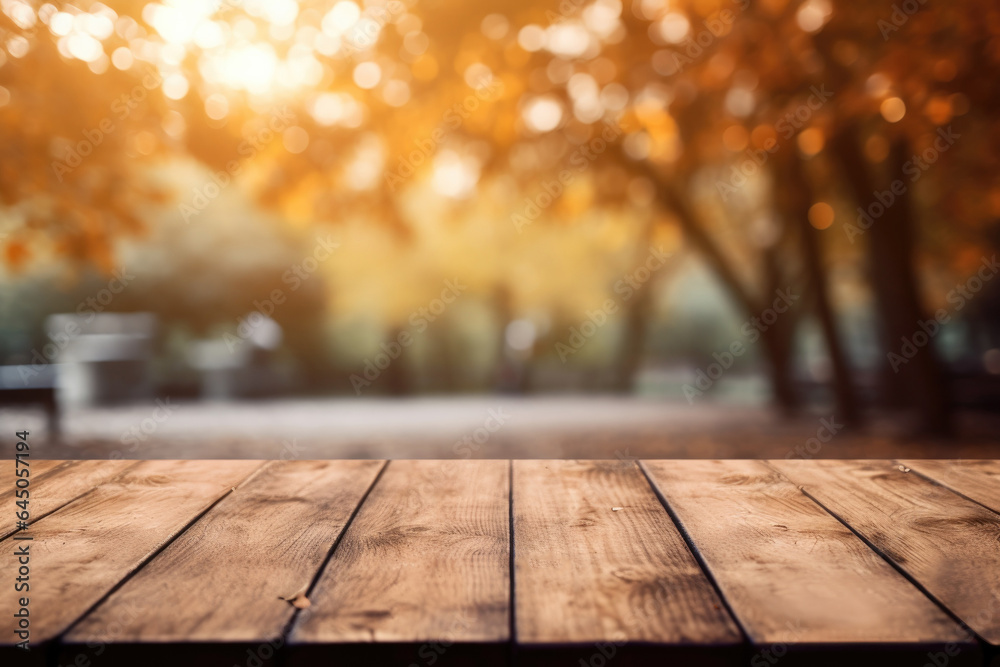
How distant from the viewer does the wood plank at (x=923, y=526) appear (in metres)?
1.12

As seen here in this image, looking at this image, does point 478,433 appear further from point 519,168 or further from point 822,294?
point 822,294

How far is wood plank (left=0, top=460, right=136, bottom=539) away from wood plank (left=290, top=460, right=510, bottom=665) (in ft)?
2.12

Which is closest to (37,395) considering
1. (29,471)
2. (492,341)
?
(29,471)

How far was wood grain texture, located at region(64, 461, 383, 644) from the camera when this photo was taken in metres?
1.01

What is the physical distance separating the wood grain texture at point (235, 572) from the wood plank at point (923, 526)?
92cm

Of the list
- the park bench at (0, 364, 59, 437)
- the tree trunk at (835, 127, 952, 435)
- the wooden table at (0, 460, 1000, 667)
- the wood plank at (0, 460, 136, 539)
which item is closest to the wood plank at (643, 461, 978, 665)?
the wooden table at (0, 460, 1000, 667)

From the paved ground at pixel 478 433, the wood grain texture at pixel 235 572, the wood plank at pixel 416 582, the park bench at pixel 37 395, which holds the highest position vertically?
the wood grain texture at pixel 235 572

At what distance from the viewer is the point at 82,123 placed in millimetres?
7430

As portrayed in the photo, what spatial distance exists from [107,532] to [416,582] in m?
0.64

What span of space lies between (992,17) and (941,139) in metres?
3.45

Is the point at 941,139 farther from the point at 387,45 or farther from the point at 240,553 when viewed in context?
the point at 240,553

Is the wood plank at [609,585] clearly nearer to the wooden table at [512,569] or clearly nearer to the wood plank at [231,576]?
the wooden table at [512,569]

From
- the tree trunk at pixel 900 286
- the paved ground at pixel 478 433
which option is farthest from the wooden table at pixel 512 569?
the tree trunk at pixel 900 286

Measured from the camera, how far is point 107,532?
4.74ft
